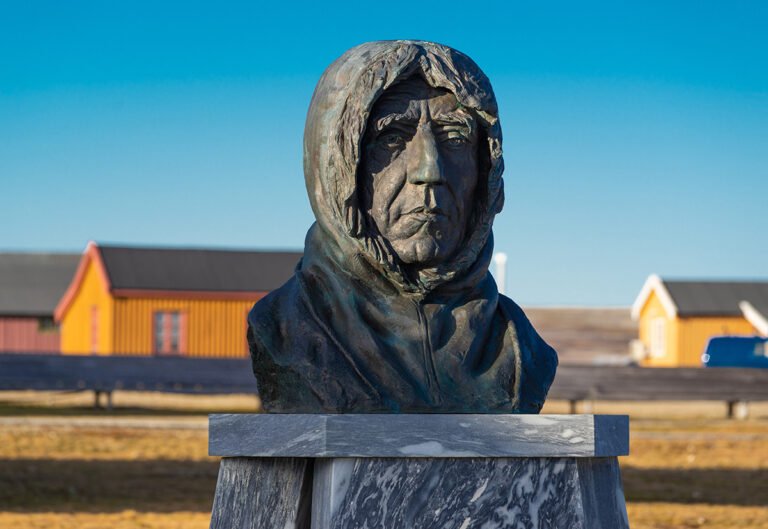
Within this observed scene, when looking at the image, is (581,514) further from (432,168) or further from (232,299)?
(232,299)

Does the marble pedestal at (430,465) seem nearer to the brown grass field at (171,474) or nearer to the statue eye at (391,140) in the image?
the statue eye at (391,140)

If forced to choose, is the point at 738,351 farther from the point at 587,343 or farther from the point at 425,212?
the point at 425,212

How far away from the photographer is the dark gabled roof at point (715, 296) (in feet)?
136

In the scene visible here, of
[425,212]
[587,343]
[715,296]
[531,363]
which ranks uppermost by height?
[715,296]

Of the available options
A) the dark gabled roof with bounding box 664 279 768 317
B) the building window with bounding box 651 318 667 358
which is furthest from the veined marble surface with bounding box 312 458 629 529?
the building window with bounding box 651 318 667 358

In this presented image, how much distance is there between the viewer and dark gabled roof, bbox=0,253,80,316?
47.6 metres

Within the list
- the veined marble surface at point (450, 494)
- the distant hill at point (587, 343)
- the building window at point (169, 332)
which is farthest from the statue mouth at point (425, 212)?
the building window at point (169, 332)

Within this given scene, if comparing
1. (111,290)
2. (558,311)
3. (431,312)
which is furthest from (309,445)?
(558,311)

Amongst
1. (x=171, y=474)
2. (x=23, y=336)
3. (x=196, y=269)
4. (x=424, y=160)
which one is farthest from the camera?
(x=23, y=336)

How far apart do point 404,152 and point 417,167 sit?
0.10 m

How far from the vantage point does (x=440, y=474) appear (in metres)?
4.25

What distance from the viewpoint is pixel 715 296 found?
42.3 m

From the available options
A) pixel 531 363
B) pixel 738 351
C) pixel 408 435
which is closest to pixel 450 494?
pixel 408 435

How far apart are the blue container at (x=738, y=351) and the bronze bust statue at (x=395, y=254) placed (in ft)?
106
